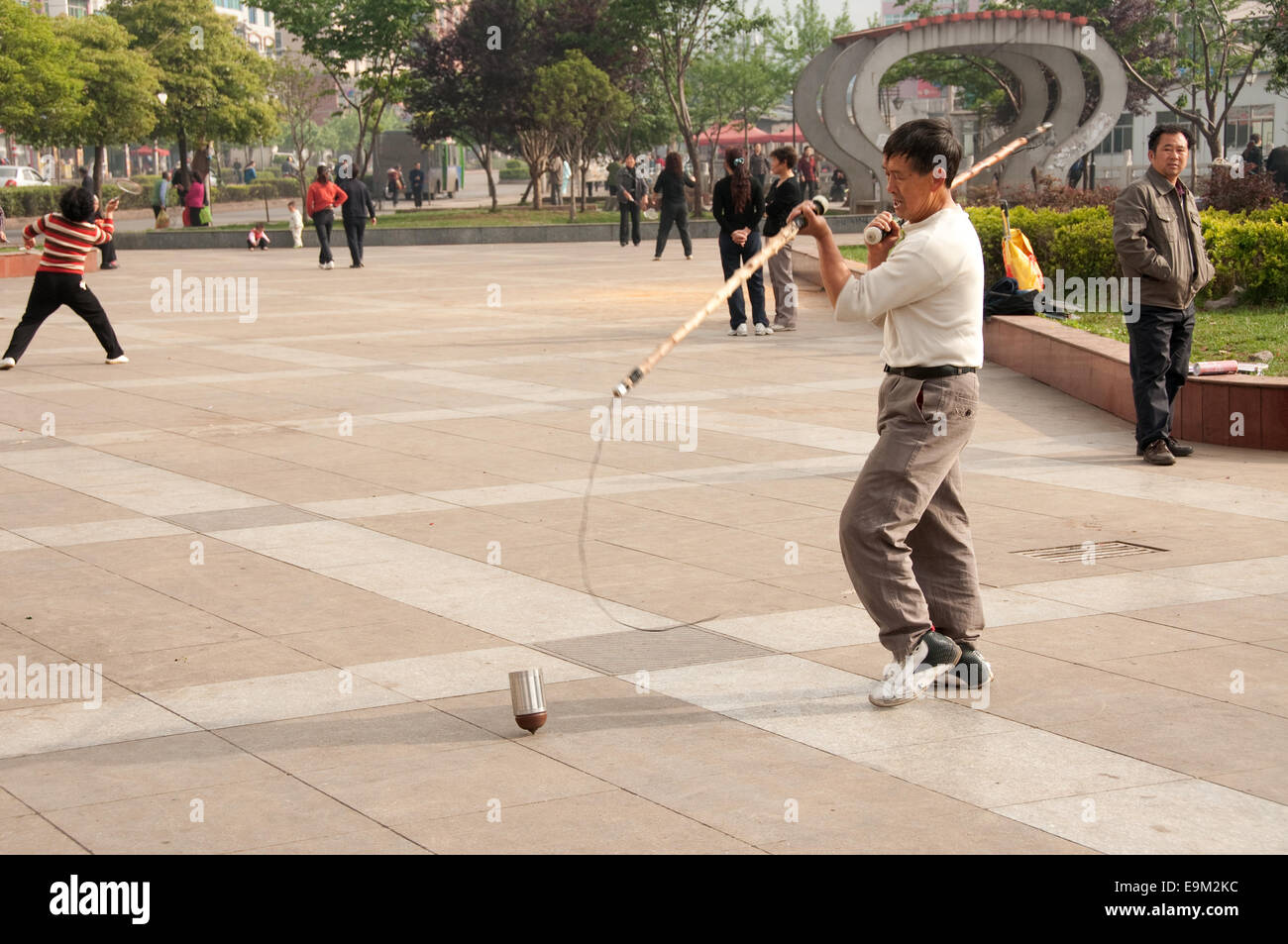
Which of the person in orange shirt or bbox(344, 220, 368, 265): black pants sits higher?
the person in orange shirt

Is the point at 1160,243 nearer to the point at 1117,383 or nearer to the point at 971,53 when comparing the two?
the point at 1117,383

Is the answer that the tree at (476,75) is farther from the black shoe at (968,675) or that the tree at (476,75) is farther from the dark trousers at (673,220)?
the black shoe at (968,675)

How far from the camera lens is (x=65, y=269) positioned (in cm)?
1447

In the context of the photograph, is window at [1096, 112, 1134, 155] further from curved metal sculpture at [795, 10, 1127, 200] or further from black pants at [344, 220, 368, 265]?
black pants at [344, 220, 368, 265]

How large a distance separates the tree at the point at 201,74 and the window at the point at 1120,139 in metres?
34.8

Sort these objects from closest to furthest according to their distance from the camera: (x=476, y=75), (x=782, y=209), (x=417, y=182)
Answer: (x=782, y=209)
(x=476, y=75)
(x=417, y=182)

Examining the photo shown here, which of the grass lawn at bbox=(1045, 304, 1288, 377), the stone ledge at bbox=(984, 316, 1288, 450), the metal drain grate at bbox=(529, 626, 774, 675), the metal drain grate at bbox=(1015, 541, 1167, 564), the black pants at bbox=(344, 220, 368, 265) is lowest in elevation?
the metal drain grate at bbox=(529, 626, 774, 675)

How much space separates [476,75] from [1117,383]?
124ft

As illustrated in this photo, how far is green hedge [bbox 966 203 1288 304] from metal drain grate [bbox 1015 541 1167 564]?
5771 mm

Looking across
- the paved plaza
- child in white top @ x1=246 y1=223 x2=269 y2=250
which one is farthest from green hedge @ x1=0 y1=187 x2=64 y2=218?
the paved plaza

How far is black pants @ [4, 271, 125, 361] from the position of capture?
14.4m

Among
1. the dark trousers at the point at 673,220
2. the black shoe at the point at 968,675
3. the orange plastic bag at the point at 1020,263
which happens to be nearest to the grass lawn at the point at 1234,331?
the orange plastic bag at the point at 1020,263

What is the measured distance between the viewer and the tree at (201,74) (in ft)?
161

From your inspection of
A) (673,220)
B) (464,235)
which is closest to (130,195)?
(464,235)
